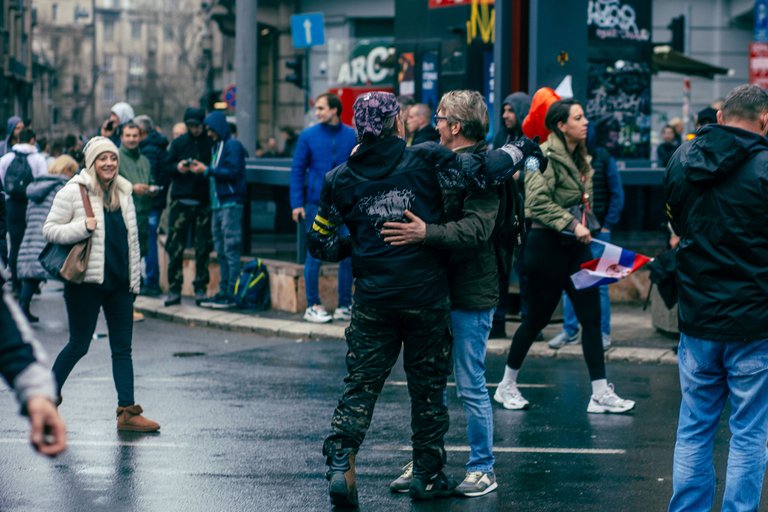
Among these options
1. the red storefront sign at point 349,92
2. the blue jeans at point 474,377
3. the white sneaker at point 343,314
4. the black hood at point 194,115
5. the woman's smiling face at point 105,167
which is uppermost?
the red storefront sign at point 349,92

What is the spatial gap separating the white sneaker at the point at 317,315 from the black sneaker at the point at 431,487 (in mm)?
6220

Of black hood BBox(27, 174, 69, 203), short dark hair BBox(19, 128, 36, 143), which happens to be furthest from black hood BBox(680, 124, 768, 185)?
short dark hair BBox(19, 128, 36, 143)

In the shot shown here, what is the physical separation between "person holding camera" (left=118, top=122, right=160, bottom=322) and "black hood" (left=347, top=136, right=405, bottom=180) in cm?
744

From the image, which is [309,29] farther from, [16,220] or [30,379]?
[30,379]

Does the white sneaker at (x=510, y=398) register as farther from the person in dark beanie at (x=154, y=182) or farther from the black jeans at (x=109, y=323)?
the person in dark beanie at (x=154, y=182)

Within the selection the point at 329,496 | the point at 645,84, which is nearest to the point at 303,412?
the point at 329,496

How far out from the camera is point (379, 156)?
6.46 meters

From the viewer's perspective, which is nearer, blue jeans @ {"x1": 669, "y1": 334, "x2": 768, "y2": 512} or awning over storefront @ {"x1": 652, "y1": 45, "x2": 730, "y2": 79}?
blue jeans @ {"x1": 669, "y1": 334, "x2": 768, "y2": 512}

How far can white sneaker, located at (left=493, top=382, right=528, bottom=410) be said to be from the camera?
9086 mm

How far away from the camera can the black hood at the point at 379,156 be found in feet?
21.2

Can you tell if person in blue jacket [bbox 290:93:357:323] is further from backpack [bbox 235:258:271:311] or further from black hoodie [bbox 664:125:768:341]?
black hoodie [bbox 664:125:768:341]

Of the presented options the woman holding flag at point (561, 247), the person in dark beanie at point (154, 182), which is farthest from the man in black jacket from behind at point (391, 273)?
the person in dark beanie at point (154, 182)

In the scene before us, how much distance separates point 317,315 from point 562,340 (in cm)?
258

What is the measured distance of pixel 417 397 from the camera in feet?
22.1
